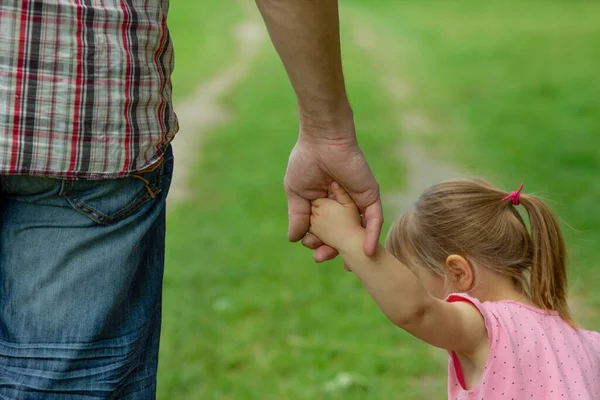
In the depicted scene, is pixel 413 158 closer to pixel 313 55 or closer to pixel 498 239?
pixel 498 239

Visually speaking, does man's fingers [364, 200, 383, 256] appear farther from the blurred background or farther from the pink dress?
the blurred background

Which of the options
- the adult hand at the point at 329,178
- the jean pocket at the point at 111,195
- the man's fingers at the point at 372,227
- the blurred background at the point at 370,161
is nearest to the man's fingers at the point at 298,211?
the adult hand at the point at 329,178

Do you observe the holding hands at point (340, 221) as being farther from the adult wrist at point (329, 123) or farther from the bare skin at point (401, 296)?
the adult wrist at point (329, 123)

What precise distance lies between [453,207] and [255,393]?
5.96ft

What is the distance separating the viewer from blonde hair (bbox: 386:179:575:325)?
7.39ft

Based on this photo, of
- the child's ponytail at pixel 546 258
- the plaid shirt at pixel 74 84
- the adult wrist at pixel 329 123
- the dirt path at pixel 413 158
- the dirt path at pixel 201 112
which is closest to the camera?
the plaid shirt at pixel 74 84

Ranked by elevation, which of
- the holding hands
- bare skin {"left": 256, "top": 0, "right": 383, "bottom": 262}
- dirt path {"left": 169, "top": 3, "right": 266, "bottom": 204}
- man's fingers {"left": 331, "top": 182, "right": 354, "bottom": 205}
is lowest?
dirt path {"left": 169, "top": 3, "right": 266, "bottom": 204}

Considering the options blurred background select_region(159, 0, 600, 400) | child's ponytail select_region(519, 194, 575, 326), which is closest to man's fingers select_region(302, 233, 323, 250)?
child's ponytail select_region(519, 194, 575, 326)

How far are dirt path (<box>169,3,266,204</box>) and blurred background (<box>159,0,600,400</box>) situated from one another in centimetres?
3

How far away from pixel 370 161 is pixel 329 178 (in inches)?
238

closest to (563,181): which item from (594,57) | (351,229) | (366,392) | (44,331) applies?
(366,392)

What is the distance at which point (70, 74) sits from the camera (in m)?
1.72

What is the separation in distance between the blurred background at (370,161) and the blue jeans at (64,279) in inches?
58.4

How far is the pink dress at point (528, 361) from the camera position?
204cm
